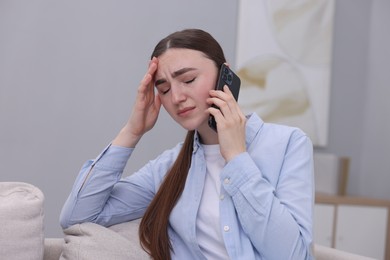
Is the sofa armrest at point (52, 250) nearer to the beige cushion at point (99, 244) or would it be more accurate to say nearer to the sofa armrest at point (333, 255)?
the beige cushion at point (99, 244)

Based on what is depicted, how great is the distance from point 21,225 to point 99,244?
21 cm

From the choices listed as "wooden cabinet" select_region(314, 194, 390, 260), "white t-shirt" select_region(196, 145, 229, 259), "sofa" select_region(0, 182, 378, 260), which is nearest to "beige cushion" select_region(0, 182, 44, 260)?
"sofa" select_region(0, 182, 378, 260)

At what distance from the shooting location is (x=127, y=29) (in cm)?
316

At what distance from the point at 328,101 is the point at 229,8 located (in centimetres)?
85

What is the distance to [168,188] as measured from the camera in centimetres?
171

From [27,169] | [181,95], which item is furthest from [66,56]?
[181,95]

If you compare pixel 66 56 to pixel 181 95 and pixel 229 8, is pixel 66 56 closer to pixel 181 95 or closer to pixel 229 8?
pixel 229 8

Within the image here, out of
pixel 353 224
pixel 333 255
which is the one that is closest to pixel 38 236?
pixel 333 255

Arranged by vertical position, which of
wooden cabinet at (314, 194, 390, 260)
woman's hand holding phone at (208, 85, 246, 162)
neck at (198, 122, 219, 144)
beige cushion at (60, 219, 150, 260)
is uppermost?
woman's hand holding phone at (208, 85, 246, 162)

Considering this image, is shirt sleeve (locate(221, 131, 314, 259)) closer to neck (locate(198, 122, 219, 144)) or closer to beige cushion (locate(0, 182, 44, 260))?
neck (locate(198, 122, 219, 144))

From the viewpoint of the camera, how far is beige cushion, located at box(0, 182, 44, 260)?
1471 millimetres

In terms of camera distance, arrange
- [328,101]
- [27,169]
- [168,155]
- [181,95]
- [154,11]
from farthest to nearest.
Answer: [328,101] < [154,11] < [27,169] < [168,155] < [181,95]

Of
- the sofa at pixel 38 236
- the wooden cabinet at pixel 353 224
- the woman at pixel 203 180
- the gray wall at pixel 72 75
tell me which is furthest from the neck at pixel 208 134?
the wooden cabinet at pixel 353 224

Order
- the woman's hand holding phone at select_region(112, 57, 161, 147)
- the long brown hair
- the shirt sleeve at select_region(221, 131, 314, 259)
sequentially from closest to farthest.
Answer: the shirt sleeve at select_region(221, 131, 314, 259) < the long brown hair < the woman's hand holding phone at select_region(112, 57, 161, 147)
